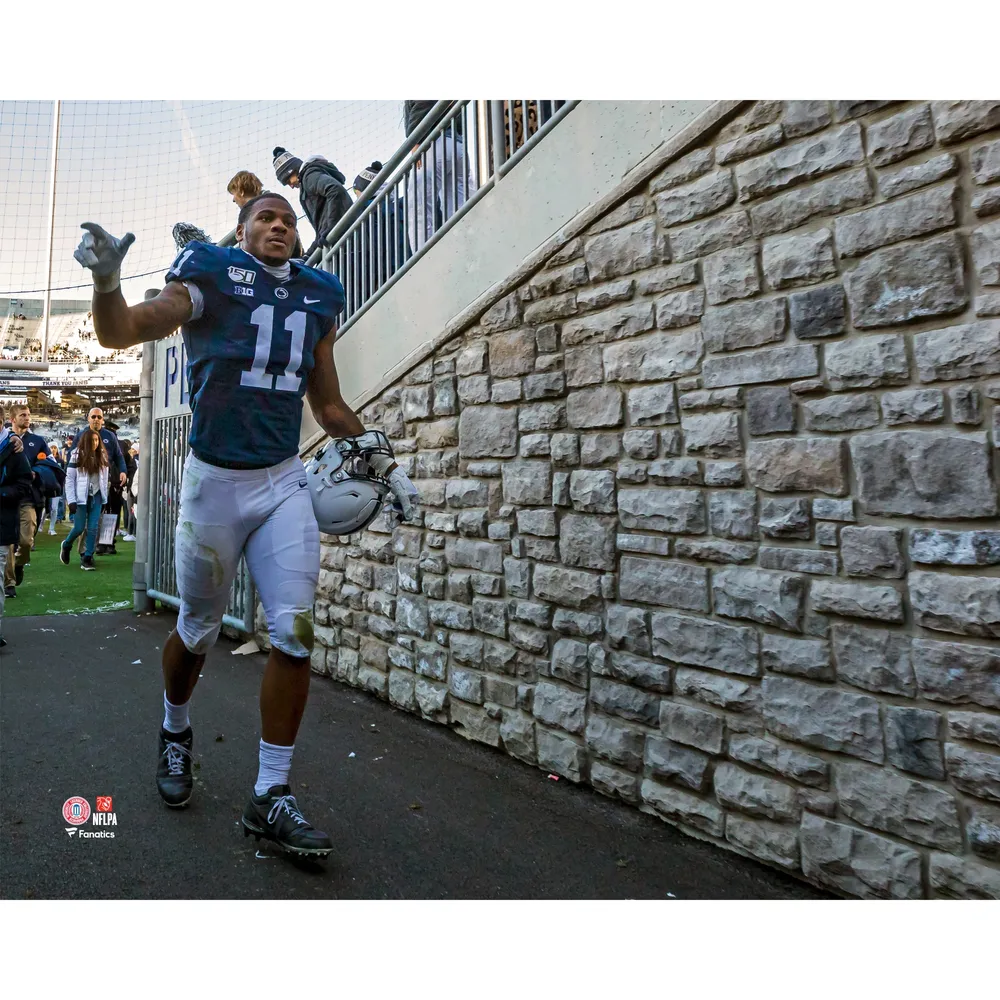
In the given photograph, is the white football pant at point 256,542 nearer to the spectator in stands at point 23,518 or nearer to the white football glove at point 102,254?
the white football glove at point 102,254

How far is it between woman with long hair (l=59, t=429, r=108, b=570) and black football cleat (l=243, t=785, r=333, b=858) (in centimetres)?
829

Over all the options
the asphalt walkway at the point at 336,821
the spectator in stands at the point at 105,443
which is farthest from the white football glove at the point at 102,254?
the spectator in stands at the point at 105,443

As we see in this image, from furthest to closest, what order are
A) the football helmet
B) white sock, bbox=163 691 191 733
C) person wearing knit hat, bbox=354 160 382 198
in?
person wearing knit hat, bbox=354 160 382 198, white sock, bbox=163 691 191 733, the football helmet

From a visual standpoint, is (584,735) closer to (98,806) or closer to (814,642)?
(814,642)

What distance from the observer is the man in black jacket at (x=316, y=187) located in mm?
6160

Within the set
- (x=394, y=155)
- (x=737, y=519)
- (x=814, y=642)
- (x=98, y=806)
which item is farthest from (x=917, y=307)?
(x=394, y=155)

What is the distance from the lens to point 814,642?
2.33m

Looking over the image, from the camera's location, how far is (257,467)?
2.59m

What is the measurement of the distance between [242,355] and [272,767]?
55.6 inches

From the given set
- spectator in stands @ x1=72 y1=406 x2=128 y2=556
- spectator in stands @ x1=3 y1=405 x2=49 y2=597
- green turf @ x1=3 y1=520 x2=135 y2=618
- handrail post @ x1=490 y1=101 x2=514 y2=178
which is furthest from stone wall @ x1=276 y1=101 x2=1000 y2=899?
spectator in stands @ x1=72 y1=406 x2=128 y2=556

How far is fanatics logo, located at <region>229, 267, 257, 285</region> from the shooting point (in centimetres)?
255

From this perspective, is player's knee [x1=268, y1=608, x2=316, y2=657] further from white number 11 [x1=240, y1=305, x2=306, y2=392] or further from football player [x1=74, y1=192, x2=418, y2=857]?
white number 11 [x1=240, y1=305, x2=306, y2=392]

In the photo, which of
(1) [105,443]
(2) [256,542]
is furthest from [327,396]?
(1) [105,443]

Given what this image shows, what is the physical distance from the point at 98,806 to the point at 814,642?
260cm
